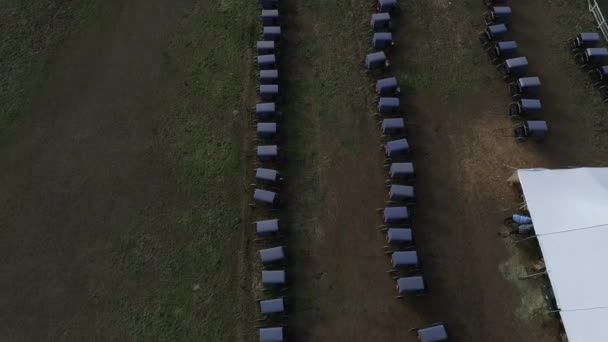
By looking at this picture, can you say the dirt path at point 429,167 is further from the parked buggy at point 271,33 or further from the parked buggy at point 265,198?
the parked buggy at point 271,33

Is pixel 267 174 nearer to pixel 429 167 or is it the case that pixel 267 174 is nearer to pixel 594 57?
pixel 429 167

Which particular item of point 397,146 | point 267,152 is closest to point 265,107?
point 267,152

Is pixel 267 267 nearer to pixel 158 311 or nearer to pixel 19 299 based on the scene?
pixel 158 311

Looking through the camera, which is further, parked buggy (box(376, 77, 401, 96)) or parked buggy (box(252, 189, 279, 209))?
parked buggy (box(376, 77, 401, 96))

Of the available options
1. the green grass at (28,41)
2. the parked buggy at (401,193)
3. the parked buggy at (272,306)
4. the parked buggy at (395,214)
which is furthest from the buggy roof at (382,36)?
the green grass at (28,41)

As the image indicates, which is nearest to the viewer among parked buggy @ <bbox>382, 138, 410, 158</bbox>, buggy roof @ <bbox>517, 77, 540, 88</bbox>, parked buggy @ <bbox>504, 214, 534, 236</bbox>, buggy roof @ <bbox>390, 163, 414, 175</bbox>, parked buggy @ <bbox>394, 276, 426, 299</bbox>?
parked buggy @ <bbox>394, 276, 426, 299</bbox>

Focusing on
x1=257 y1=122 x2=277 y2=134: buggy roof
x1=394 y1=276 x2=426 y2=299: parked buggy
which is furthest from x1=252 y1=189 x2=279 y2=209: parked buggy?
x1=394 y1=276 x2=426 y2=299: parked buggy

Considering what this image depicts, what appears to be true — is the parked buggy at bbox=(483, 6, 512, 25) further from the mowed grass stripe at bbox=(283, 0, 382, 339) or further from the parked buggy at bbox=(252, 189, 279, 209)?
the parked buggy at bbox=(252, 189, 279, 209)
